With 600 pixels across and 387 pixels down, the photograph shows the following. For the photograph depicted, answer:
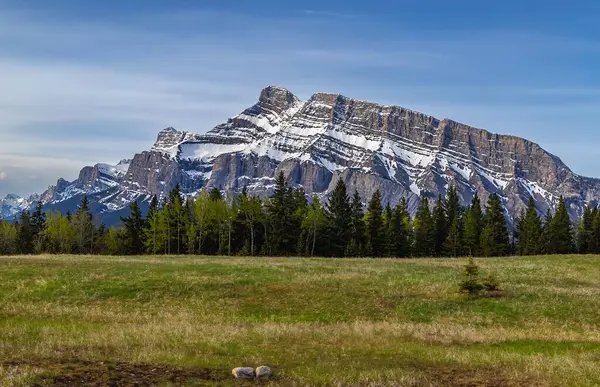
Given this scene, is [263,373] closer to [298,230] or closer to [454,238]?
[298,230]

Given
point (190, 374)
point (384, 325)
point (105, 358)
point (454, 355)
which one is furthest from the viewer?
point (384, 325)

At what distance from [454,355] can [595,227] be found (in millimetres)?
114930

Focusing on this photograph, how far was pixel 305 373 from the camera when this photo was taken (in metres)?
15.2

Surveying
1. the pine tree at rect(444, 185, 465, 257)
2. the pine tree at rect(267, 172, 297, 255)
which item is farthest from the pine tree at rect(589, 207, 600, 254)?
the pine tree at rect(267, 172, 297, 255)

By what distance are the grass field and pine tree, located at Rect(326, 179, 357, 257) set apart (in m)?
51.7

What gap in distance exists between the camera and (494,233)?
11175 centimetres

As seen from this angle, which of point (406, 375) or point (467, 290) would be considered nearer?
point (406, 375)

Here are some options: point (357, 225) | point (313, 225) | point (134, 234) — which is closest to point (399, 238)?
point (357, 225)

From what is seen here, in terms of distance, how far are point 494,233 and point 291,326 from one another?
95054 mm

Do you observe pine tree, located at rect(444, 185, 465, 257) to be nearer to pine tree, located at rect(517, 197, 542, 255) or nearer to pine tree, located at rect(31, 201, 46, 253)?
pine tree, located at rect(517, 197, 542, 255)

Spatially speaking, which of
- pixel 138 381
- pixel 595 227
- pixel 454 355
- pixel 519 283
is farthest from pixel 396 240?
pixel 138 381

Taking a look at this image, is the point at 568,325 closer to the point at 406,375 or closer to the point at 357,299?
the point at 357,299

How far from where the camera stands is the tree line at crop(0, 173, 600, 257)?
99812 mm

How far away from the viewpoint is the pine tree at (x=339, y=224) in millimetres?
102812
